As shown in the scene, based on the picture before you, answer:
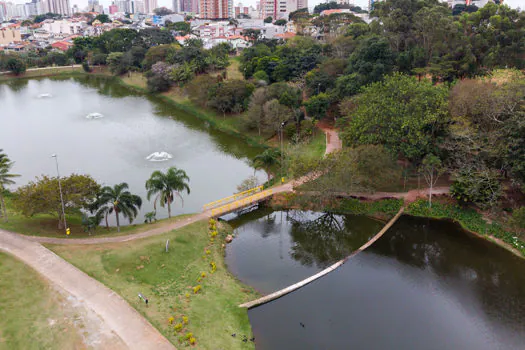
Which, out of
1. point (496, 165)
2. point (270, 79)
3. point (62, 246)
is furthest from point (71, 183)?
point (270, 79)

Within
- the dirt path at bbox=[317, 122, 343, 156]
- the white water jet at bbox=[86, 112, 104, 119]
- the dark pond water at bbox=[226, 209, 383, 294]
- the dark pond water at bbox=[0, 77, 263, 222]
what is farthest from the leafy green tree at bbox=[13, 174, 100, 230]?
the white water jet at bbox=[86, 112, 104, 119]

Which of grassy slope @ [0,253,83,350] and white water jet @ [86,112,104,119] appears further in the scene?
white water jet @ [86,112,104,119]

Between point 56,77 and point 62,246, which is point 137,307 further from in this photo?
point 56,77

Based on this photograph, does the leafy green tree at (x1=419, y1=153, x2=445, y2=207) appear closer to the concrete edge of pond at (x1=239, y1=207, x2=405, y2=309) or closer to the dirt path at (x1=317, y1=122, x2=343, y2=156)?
the concrete edge of pond at (x1=239, y1=207, x2=405, y2=309)

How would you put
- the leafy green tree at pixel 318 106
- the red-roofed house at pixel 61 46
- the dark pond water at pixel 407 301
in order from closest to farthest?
the dark pond water at pixel 407 301
the leafy green tree at pixel 318 106
the red-roofed house at pixel 61 46

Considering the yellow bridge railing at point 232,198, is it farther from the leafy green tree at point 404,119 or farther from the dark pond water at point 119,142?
the leafy green tree at point 404,119

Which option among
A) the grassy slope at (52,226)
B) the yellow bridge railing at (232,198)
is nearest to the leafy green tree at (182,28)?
the yellow bridge railing at (232,198)
